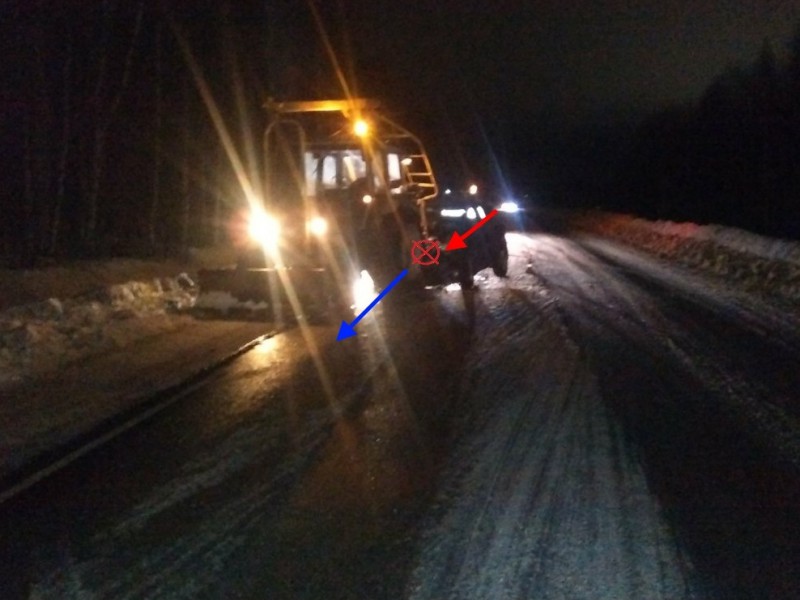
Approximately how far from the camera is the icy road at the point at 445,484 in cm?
590

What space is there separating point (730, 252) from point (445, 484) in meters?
20.9

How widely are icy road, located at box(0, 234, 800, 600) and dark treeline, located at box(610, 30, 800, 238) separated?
28.4 m

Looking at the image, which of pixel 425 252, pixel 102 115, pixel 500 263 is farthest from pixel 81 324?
pixel 500 263

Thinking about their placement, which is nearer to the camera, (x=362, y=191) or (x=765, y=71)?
(x=362, y=191)

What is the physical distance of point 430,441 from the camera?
870 cm

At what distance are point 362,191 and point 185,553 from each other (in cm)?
1189

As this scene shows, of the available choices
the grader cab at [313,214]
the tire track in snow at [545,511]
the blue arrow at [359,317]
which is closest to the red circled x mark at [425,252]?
the blue arrow at [359,317]

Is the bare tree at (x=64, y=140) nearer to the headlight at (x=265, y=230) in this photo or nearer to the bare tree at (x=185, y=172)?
the bare tree at (x=185, y=172)

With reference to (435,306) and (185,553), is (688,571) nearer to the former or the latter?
(185,553)

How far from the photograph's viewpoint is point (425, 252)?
63.5 ft

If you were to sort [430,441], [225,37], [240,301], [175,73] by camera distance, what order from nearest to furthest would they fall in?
[430,441] < [240,301] < [175,73] < [225,37]

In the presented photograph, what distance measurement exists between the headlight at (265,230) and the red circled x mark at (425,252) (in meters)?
2.81

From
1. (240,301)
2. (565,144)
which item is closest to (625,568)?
(240,301)

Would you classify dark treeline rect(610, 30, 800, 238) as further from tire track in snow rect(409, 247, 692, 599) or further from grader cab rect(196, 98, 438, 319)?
tire track in snow rect(409, 247, 692, 599)
